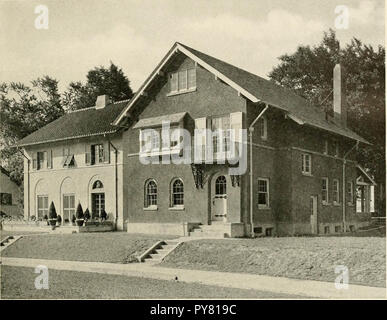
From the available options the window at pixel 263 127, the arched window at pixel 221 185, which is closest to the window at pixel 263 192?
the arched window at pixel 221 185

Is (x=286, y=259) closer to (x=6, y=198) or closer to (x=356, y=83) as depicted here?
(x=356, y=83)

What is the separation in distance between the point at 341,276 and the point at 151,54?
9.19 meters

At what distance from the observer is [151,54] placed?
17484 millimetres

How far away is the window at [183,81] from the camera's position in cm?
2665

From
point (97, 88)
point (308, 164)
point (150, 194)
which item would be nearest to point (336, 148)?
point (308, 164)

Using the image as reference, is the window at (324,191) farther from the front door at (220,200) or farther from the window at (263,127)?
the front door at (220,200)

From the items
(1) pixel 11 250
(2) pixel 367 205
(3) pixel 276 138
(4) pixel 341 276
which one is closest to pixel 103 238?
(1) pixel 11 250

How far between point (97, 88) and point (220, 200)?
34.7 metres

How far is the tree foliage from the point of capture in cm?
4031

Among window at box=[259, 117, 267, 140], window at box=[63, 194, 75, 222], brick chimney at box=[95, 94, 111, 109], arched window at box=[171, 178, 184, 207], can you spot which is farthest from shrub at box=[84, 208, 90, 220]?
window at box=[259, 117, 267, 140]

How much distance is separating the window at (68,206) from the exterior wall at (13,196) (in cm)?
1632

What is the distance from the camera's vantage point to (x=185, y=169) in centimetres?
2655

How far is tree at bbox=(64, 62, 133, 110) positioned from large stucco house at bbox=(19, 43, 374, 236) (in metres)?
23.3

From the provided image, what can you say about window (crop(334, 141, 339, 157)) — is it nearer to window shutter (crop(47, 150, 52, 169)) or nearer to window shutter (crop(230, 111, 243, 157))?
window shutter (crop(230, 111, 243, 157))
